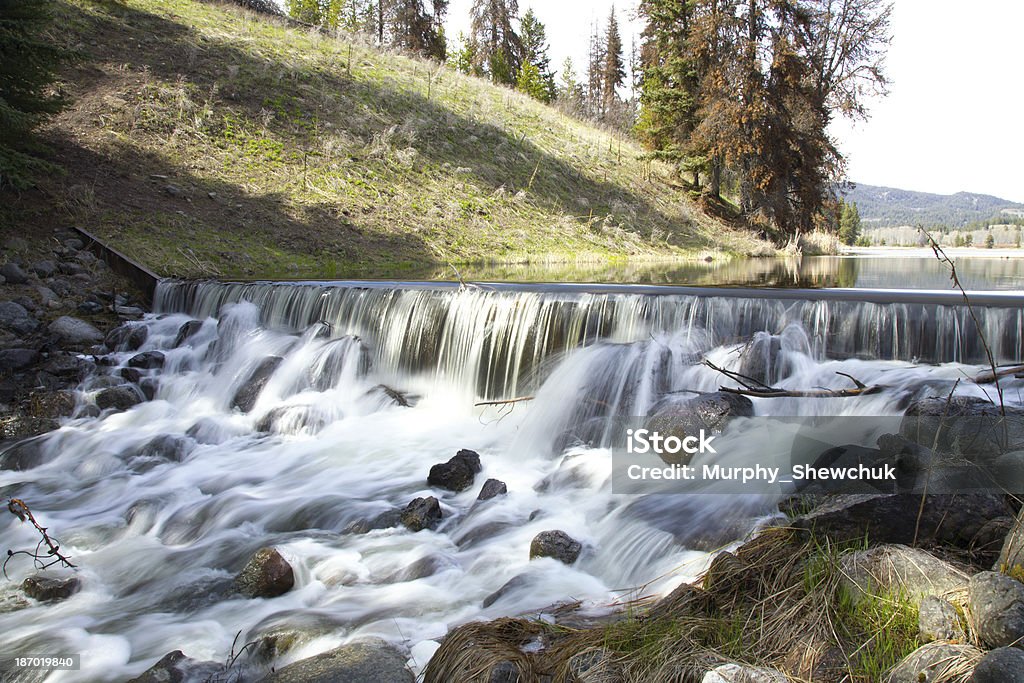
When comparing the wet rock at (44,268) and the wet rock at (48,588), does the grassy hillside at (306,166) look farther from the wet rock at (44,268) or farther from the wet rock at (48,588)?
the wet rock at (48,588)

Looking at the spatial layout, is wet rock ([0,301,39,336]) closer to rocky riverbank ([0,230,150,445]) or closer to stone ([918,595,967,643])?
rocky riverbank ([0,230,150,445])

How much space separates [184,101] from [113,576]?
16.9 meters

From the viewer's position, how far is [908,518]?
276cm

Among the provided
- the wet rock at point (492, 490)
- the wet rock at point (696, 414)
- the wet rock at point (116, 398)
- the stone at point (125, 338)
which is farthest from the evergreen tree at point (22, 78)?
the wet rock at point (696, 414)

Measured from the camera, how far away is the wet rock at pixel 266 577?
4152 millimetres

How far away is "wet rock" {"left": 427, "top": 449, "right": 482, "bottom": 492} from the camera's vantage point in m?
5.61

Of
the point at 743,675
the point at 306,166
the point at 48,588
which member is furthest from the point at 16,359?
the point at 306,166

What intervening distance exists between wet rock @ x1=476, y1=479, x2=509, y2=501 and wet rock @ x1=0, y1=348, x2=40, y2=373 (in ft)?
20.9

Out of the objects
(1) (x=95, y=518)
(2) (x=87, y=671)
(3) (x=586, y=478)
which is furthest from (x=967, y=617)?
(1) (x=95, y=518)

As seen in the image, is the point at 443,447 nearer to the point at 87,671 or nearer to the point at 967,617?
the point at 87,671

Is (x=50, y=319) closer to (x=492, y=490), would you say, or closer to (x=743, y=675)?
(x=492, y=490)

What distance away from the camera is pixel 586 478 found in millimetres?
5473

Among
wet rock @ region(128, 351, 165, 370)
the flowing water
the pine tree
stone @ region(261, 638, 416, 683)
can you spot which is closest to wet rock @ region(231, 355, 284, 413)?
the flowing water

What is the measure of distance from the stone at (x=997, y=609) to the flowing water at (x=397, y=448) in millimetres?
1491
